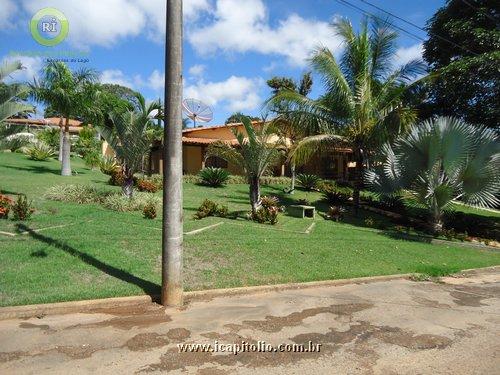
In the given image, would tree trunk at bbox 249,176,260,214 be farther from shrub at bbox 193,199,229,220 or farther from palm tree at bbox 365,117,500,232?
palm tree at bbox 365,117,500,232

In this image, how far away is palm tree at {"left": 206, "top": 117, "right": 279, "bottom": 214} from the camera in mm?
13133

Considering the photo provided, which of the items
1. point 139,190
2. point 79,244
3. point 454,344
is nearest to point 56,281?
point 79,244

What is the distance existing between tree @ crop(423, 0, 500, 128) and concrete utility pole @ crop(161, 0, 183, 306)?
495 inches

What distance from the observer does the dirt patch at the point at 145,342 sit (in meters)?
4.46

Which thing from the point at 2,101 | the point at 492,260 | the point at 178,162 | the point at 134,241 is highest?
the point at 2,101

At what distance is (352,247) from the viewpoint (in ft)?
35.7

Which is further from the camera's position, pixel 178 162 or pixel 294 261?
pixel 294 261

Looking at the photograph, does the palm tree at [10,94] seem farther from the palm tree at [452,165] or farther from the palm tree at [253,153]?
the palm tree at [452,165]

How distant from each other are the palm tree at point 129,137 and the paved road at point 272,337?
27.0 feet

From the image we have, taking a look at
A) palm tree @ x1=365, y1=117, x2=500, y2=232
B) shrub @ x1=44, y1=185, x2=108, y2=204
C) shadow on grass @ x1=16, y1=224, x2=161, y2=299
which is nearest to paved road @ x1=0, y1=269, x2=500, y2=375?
shadow on grass @ x1=16, y1=224, x2=161, y2=299

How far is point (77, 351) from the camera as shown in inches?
170

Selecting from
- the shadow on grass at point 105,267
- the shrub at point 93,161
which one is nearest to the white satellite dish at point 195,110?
the shrub at point 93,161

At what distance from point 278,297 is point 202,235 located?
3.91 m

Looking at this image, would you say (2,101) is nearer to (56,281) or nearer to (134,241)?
(134,241)
